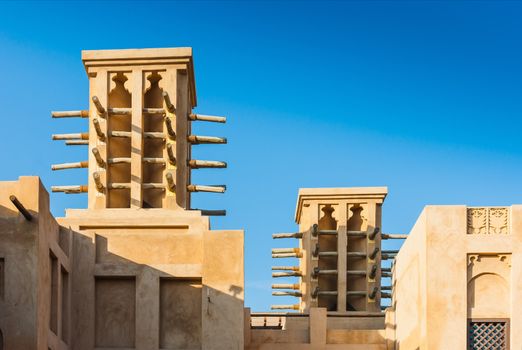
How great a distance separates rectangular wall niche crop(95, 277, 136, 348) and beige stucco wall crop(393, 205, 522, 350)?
755 cm

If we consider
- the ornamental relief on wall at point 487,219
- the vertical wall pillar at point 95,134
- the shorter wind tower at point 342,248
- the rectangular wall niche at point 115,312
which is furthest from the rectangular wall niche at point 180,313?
the shorter wind tower at point 342,248

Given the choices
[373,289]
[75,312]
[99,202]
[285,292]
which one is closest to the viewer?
[75,312]

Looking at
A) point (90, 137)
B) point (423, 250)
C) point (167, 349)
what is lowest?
point (167, 349)

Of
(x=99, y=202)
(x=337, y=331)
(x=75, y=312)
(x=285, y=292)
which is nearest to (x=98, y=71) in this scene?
(x=99, y=202)

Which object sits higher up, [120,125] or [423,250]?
[120,125]

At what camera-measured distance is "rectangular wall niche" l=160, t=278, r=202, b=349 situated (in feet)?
92.4

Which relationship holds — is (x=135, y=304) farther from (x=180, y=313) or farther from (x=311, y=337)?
(x=311, y=337)

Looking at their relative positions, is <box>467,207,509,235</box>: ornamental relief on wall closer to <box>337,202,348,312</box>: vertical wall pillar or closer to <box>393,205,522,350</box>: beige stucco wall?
<box>393,205,522,350</box>: beige stucco wall

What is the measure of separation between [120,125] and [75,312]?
602cm

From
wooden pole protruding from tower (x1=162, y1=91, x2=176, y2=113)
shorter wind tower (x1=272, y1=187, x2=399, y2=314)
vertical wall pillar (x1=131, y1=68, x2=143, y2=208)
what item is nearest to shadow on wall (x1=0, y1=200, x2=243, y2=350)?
vertical wall pillar (x1=131, y1=68, x2=143, y2=208)

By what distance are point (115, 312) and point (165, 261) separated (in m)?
1.71

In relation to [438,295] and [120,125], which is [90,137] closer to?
[120,125]

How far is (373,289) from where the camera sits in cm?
3962

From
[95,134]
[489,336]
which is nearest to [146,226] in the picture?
[95,134]
